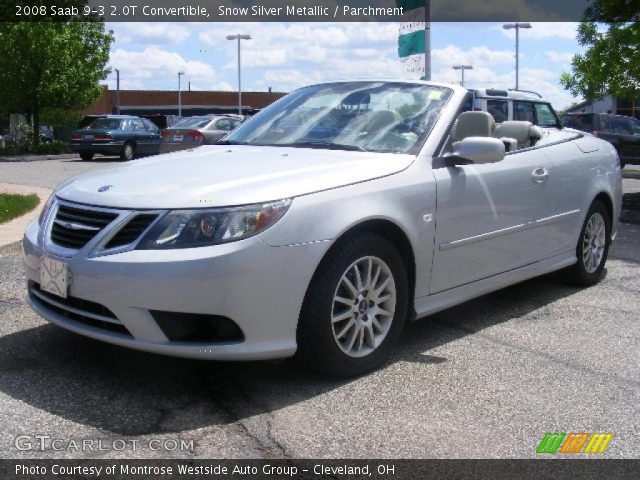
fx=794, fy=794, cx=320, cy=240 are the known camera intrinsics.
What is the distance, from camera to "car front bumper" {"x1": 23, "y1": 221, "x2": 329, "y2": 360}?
135 inches

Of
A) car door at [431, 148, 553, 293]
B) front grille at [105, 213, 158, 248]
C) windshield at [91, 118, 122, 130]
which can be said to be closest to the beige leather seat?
car door at [431, 148, 553, 293]

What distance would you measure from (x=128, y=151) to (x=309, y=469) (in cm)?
2325

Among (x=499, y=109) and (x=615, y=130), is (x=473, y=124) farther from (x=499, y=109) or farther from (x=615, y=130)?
(x=615, y=130)

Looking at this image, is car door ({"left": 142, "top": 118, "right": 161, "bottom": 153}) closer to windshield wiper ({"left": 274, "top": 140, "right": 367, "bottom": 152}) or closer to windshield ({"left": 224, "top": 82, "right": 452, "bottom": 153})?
windshield ({"left": 224, "top": 82, "right": 452, "bottom": 153})

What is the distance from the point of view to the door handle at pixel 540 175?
5.26 metres

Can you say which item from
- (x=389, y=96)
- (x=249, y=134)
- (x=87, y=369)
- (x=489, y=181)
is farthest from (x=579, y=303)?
(x=87, y=369)

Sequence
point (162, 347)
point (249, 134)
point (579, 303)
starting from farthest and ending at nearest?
1. point (579, 303)
2. point (249, 134)
3. point (162, 347)

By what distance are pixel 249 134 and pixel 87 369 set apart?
193cm

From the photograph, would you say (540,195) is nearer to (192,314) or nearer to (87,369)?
(192,314)

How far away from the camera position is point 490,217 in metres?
4.80

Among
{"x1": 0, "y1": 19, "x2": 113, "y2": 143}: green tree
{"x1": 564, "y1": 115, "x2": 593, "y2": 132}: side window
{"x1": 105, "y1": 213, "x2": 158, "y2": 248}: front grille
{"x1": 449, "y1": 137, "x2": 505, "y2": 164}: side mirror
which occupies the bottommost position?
{"x1": 105, "y1": 213, "x2": 158, "y2": 248}: front grille

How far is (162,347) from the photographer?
11.6 ft

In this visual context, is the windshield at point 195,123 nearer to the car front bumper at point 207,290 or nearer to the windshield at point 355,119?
the windshield at point 355,119

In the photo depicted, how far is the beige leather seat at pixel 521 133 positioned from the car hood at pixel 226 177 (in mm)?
1541
